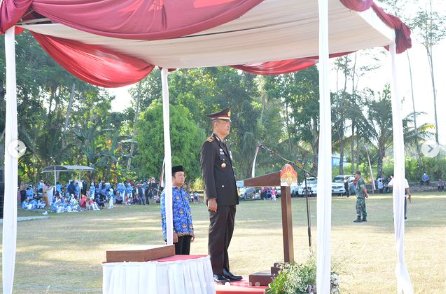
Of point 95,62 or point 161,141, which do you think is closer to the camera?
point 95,62

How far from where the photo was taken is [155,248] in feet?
18.0

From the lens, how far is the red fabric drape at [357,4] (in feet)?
17.0

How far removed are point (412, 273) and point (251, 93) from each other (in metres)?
43.7

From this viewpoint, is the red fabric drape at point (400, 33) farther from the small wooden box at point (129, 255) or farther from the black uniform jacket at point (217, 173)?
the small wooden box at point (129, 255)

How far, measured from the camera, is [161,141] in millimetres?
43312

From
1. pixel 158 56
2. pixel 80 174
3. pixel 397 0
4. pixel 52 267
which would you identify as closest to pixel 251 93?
pixel 397 0

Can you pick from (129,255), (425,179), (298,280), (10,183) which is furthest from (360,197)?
(425,179)

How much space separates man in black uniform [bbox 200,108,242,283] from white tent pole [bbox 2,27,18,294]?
211cm

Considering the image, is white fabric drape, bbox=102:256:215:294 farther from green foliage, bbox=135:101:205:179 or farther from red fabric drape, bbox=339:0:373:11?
green foliage, bbox=135:101:205:179

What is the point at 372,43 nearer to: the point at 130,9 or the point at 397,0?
the point at 130,9

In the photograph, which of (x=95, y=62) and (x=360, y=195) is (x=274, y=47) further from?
(x=360, y=195)

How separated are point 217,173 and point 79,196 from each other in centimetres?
2814

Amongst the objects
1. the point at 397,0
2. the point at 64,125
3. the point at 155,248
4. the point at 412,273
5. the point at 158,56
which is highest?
the point at 397,0

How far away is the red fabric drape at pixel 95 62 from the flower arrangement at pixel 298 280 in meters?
2.61
